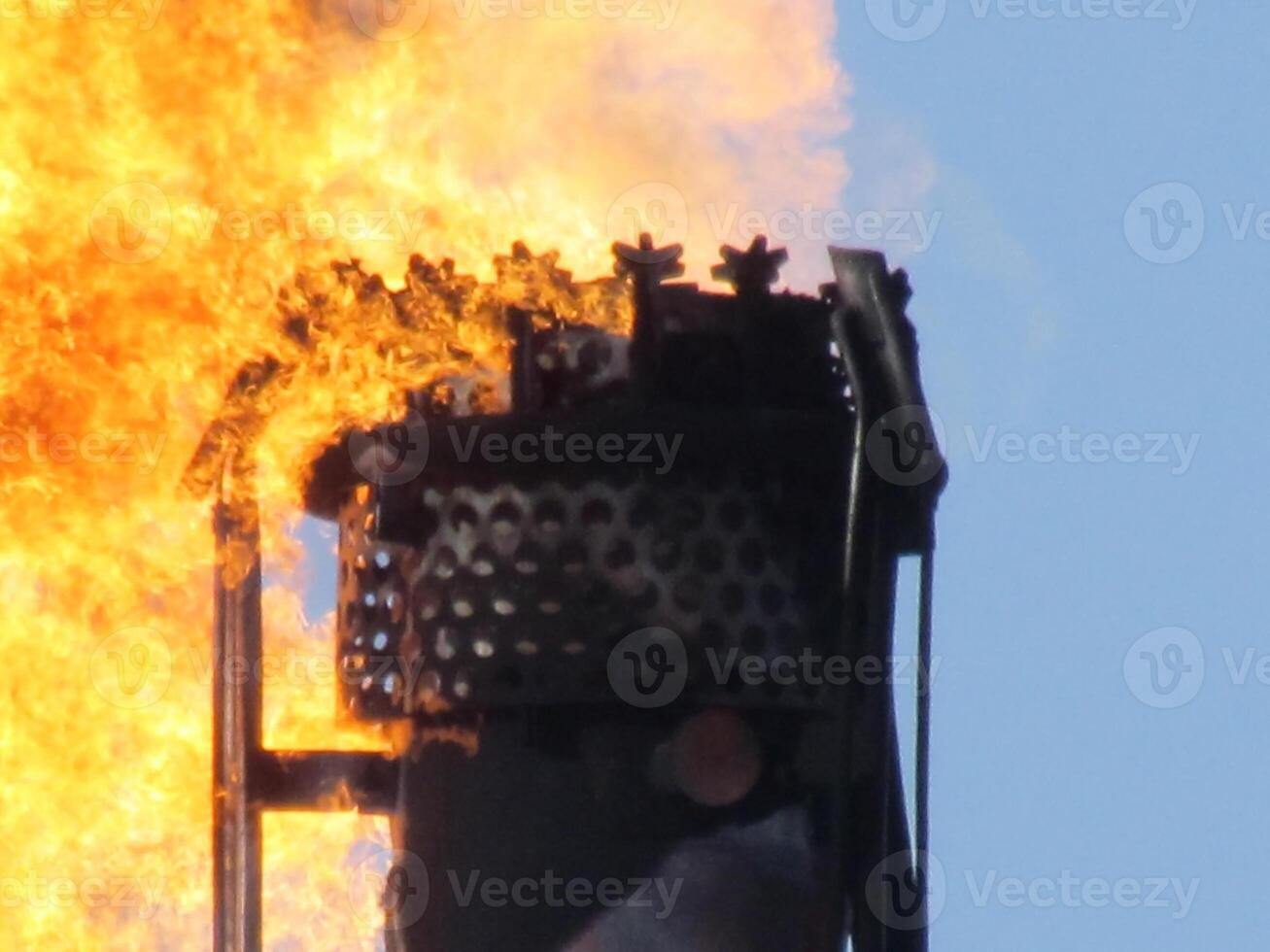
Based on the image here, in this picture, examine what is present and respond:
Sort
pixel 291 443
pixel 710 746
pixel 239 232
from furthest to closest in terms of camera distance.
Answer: pixel 239 232
pixel 291 443
pixel 710 746

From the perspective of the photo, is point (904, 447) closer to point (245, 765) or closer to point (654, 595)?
point (654, 595)

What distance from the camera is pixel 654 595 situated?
723 centimetres

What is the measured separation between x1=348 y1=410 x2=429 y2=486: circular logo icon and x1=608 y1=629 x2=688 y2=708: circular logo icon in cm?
101

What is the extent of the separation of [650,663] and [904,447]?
3.78 feet

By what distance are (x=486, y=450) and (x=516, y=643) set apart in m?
0.69

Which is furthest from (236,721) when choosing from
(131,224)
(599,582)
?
(131,224)

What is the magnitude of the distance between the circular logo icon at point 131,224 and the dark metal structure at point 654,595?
80.0 inches

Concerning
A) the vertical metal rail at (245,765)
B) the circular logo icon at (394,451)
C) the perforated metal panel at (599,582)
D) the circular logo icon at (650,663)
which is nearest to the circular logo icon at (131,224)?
the vertical metal rail at (245,765)

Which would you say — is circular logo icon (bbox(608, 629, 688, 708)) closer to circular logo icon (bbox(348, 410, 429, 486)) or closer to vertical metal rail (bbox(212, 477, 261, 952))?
circular logo icon (bbox(348, 410, 429, 486))

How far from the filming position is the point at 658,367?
24.6 feet

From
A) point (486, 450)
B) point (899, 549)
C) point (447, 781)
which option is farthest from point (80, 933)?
point (899, 549)

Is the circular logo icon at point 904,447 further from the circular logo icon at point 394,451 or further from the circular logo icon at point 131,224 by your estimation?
the circular logo icon at point 131,224

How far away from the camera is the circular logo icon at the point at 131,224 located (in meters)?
9.16

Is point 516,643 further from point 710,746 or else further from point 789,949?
point 789,949
